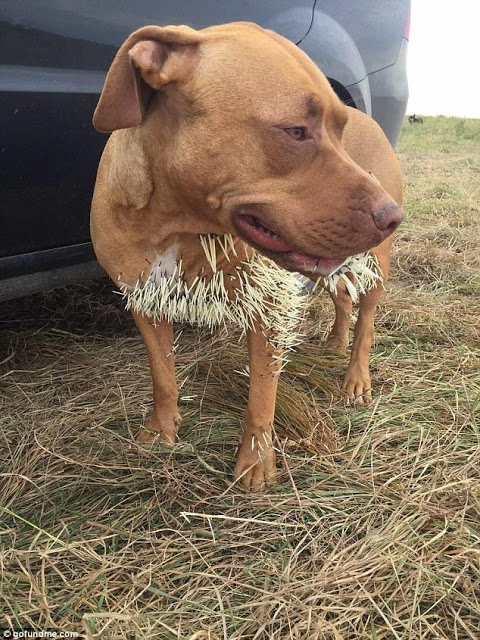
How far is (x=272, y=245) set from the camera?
5.98 feet

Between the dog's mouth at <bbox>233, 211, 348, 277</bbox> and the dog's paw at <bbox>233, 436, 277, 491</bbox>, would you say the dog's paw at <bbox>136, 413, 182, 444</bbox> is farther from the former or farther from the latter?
the dog's mouth at <bbox>233, 211, 348, 277</bbox>

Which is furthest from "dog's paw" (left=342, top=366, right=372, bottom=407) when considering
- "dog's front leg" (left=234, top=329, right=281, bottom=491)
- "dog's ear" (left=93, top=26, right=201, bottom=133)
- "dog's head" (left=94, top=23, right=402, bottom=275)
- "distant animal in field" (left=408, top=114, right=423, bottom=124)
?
"distant animal in field" (left=408, top=114, right=423, bottom=124)

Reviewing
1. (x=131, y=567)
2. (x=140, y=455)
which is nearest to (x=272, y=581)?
(x=131, y=567)

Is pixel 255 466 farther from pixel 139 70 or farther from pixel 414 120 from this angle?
pixel 414 120

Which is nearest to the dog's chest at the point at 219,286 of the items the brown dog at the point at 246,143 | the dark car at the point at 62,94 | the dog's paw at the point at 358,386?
the brown dog at the point at 246,143

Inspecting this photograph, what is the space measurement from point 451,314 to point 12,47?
2766mm

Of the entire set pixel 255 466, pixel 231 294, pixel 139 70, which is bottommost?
pixel 255 466

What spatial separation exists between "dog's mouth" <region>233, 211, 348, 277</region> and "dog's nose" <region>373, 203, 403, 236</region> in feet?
0.48

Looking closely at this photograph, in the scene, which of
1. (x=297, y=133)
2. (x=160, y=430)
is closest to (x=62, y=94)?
(x=297, y=133)

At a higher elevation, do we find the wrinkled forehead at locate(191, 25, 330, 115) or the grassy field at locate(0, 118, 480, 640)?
the wrinkled forehead at locate(191, 25, 330, 115)

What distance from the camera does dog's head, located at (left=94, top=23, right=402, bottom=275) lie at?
1.70 meters

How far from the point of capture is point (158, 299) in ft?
7.33

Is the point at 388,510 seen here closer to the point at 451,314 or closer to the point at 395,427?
the point at 395,427

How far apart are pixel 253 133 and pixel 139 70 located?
0.37 m
